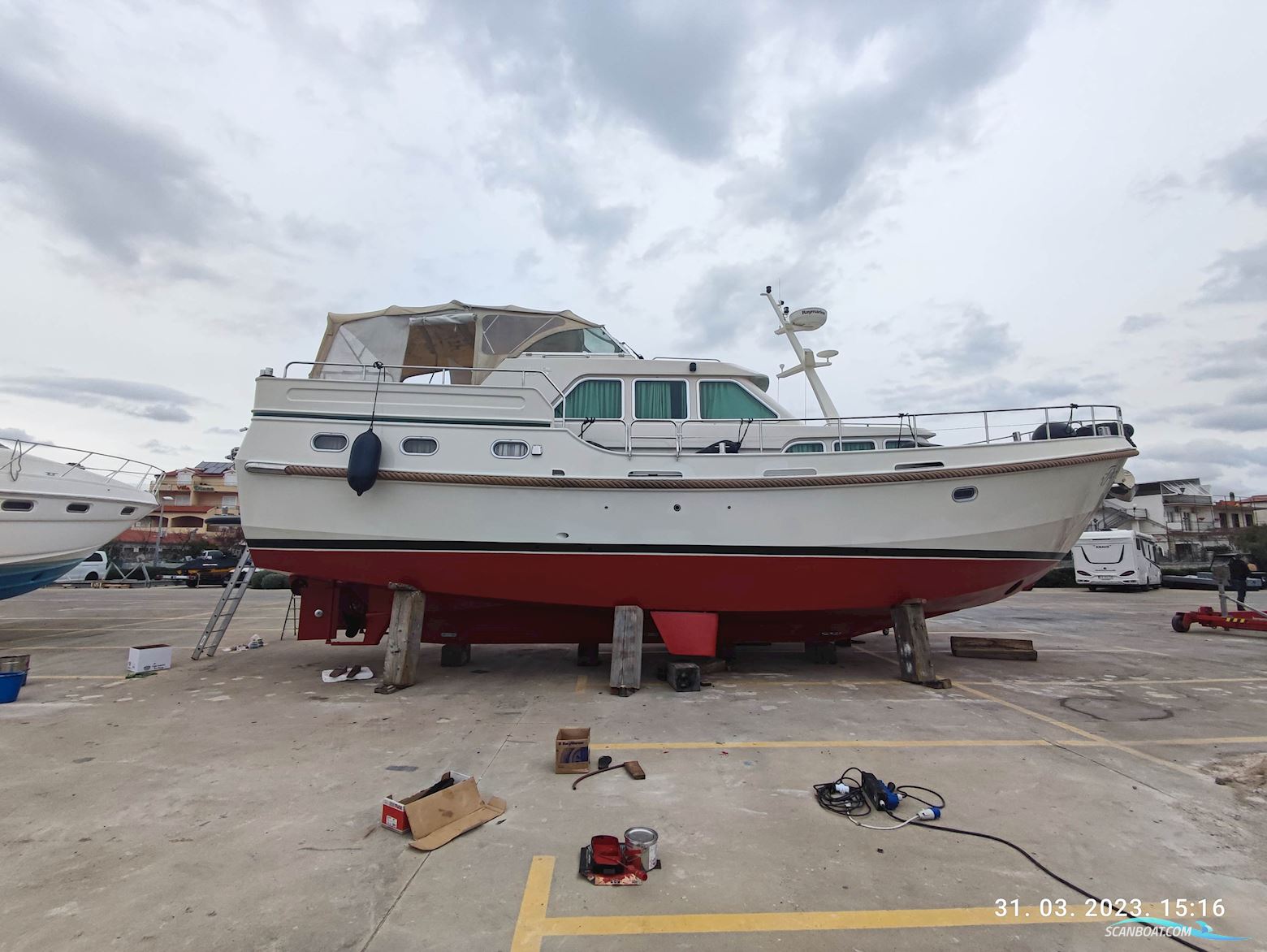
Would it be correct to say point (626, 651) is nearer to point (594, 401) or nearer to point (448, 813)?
point (594, 401)

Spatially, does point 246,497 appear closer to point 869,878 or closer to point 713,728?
point 713,728

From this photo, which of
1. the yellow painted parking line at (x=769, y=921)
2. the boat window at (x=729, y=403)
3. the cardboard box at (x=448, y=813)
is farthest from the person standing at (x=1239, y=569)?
the cardboard box at (x=448, y=813)

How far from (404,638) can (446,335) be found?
13.7ft

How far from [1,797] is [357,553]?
3.38m

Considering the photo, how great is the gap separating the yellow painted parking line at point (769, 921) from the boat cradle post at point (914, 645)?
172 inches

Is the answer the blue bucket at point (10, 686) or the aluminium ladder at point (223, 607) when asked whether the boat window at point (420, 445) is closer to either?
the aluminium ladder at point (223, 607)

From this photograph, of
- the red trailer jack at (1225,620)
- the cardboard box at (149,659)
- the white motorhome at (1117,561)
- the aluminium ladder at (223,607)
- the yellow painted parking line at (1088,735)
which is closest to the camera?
the yellow painted parking line at (1088,735)

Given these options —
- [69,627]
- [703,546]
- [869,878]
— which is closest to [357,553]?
[703,546]

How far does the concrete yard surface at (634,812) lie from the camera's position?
2.39 metres

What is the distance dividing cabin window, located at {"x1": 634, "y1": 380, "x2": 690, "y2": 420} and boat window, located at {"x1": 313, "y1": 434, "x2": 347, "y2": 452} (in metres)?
3.50

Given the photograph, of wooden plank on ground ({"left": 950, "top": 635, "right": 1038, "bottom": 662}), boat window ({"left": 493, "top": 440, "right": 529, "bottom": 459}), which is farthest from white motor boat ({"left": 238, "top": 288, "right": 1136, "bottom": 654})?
wooden plank on ground ({"left": 950, "top": 635, "right": 1038, "bottom": 662})

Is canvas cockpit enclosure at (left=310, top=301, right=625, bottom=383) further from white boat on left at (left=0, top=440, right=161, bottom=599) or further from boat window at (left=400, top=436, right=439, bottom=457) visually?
white boat on left at (left=0, top=440, right=161, bottom=599)

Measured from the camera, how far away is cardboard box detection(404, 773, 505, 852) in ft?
9.84

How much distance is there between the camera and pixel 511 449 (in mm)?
6746
